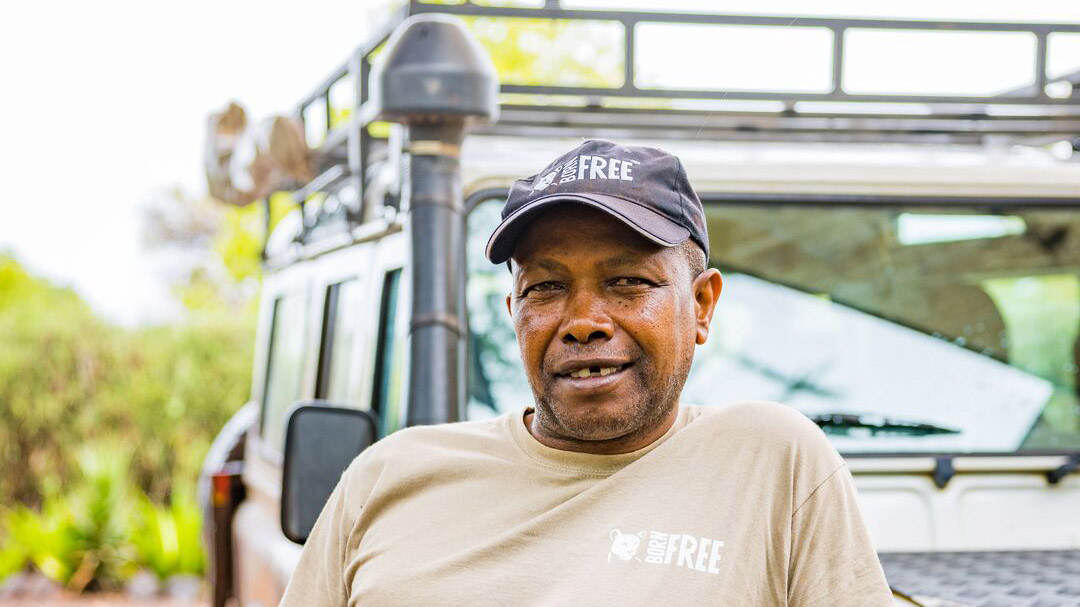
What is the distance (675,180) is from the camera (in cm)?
195

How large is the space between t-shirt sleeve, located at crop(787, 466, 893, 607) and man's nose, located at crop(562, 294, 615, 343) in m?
0.40

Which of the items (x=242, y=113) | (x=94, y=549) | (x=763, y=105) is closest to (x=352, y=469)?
(x=763, y=105)

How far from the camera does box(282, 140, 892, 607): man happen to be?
5.72ft

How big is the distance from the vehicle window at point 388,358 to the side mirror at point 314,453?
438mm

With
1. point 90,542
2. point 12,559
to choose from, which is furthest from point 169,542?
point 12,559

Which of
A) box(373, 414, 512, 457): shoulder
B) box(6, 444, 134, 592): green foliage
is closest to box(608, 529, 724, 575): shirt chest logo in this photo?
box(373, 414, 512, 457): shoulder

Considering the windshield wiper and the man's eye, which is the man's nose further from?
the windshield wiper

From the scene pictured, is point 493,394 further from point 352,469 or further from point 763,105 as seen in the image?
point 763,105

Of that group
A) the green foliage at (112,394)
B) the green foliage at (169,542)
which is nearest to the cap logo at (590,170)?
the green foliage at (169,542)

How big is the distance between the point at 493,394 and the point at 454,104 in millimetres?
650

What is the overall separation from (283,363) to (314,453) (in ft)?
8.31

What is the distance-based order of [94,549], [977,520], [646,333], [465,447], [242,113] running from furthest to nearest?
1. [94,549]
2. [242,113]
3. [977,520]
4. [465,447]
5. [646,333]

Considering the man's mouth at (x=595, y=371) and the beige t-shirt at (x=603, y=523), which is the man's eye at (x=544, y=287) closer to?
the man's mouth at (x=595, y=371)

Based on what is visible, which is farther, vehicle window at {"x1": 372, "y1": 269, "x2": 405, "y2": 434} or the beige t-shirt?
vehicle window at {"x1": 372, "y1": 269, "x2": 405, "y2": 434}
